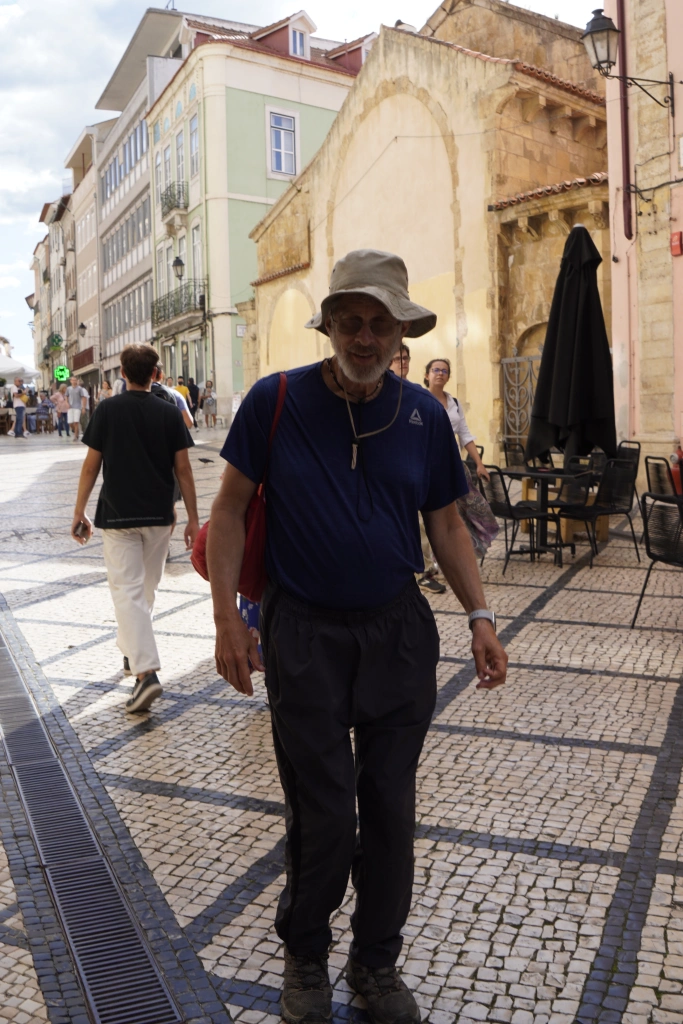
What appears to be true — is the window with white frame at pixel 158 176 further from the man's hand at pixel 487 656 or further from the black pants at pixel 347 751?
the black pants at pixel 347 751

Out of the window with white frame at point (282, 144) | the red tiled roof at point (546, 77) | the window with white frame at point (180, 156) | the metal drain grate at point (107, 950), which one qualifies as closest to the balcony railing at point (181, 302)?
the window with white frame at point (180, 156)

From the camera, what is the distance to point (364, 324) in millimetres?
2406

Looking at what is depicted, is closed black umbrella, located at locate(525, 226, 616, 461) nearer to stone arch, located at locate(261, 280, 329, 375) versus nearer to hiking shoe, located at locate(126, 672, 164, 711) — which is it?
hiking shoe, located at locate(126, 672, 164, 711)

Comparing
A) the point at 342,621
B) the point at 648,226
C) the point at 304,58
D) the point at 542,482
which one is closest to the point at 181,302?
the point at 304,58

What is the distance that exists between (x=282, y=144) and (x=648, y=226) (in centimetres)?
2552

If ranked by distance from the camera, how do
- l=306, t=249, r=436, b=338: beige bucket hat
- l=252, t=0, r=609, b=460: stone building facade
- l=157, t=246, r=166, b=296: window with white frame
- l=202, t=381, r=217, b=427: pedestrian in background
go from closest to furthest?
l=306, t=249, r=436, b=338: beige bucket hat < l=252, t=0, r=609, b=460: stone building facade < l=202, t=381, r=217, b=427: pedestrian in background < l=157, t=246, r=166, b=296: window with white frame

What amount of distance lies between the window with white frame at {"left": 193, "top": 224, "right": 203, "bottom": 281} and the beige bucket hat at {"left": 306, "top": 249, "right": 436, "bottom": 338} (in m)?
34.8

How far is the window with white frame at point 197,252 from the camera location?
1422 inches

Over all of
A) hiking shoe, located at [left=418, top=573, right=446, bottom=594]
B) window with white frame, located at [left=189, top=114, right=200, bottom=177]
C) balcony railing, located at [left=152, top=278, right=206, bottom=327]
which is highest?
window with white frame, located at [left=189, top=114, right=200, bottom=177]

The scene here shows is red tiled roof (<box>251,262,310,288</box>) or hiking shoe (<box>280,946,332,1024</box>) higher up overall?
red tiled roof (<box>251,262,310,288</box>)

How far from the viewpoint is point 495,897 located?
299 cm

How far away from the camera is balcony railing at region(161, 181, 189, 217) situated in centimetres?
3725

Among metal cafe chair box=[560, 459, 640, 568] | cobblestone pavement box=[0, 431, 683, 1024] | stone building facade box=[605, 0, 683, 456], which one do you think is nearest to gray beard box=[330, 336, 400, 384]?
cobblestone pavement box=[0, 431, 683, 1024]

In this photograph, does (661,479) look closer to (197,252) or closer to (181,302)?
(197,252)
